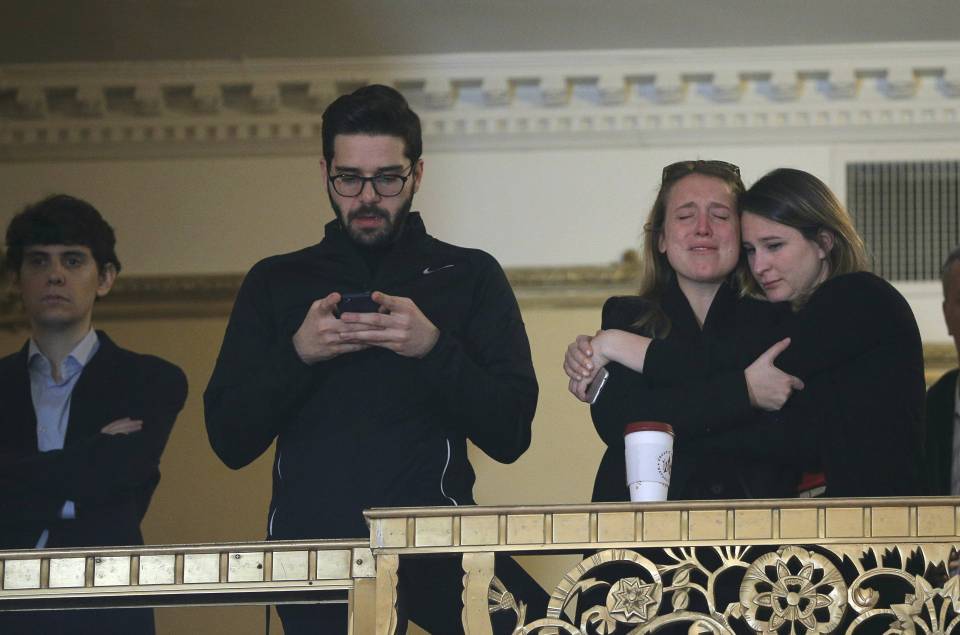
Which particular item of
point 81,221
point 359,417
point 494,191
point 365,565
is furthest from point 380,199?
point 494,191

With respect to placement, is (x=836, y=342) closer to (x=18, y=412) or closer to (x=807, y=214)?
(x=807, y=214)

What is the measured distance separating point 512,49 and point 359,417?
3.41 m

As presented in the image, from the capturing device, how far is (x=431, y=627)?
9.58ft

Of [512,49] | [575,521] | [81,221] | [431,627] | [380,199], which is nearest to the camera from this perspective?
[575,521]

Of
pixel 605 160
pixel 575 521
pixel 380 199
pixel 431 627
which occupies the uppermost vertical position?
pixel 605 160

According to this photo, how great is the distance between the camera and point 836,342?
119 inches

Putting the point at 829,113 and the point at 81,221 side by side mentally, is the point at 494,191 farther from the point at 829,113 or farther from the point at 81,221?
the point at 81,221

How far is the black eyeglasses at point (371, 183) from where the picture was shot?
3176mm

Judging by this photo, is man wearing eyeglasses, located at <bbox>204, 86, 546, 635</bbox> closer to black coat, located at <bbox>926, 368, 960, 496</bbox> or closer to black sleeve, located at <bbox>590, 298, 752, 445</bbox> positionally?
black sleeve, located at <bbox>590, 298, 752, 445</bbox>

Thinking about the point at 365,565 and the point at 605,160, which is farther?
the point at 605,160

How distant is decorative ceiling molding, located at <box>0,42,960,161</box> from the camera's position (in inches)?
248

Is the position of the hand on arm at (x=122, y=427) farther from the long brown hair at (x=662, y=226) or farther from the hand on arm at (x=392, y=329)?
the long brown hair at (x=662, y=226)

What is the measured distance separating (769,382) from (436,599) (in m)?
0.70

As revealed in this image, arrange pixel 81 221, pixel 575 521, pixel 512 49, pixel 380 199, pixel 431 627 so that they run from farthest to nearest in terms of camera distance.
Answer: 1. pixel 512 49
2. pixel 81 221
3. pixel 380 199
4. pixel 431 627
5. pixel 575 521
